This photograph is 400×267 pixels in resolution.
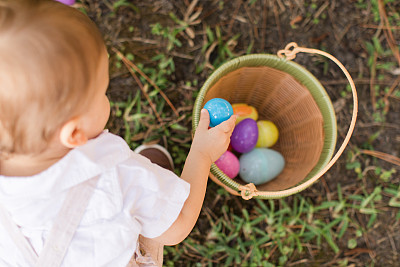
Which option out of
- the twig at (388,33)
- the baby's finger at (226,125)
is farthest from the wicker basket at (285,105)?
the twig at (388,33)

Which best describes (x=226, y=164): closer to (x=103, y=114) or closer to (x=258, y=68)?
(x=258, y=68)

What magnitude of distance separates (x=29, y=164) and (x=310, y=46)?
1325 millimetres

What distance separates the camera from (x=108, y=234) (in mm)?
778

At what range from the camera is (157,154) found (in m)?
1.34

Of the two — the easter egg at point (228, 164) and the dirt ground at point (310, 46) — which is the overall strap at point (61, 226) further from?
the dirt ground at point (310, 46)

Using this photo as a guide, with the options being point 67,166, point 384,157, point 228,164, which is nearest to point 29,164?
point 67,166

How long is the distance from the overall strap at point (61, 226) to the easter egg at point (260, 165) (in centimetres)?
67

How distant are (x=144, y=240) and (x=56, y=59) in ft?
2.01

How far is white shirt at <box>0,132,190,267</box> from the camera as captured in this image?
27.9 inches

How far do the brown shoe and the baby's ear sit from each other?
2.06 ft

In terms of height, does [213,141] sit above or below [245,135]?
above

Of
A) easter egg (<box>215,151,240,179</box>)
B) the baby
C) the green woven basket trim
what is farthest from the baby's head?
easter egg (<box>215,151,240,179</box>)

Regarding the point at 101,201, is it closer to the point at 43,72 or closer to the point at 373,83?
the point at 43,72

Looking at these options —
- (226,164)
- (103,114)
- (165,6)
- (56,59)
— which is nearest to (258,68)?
(226,164)
